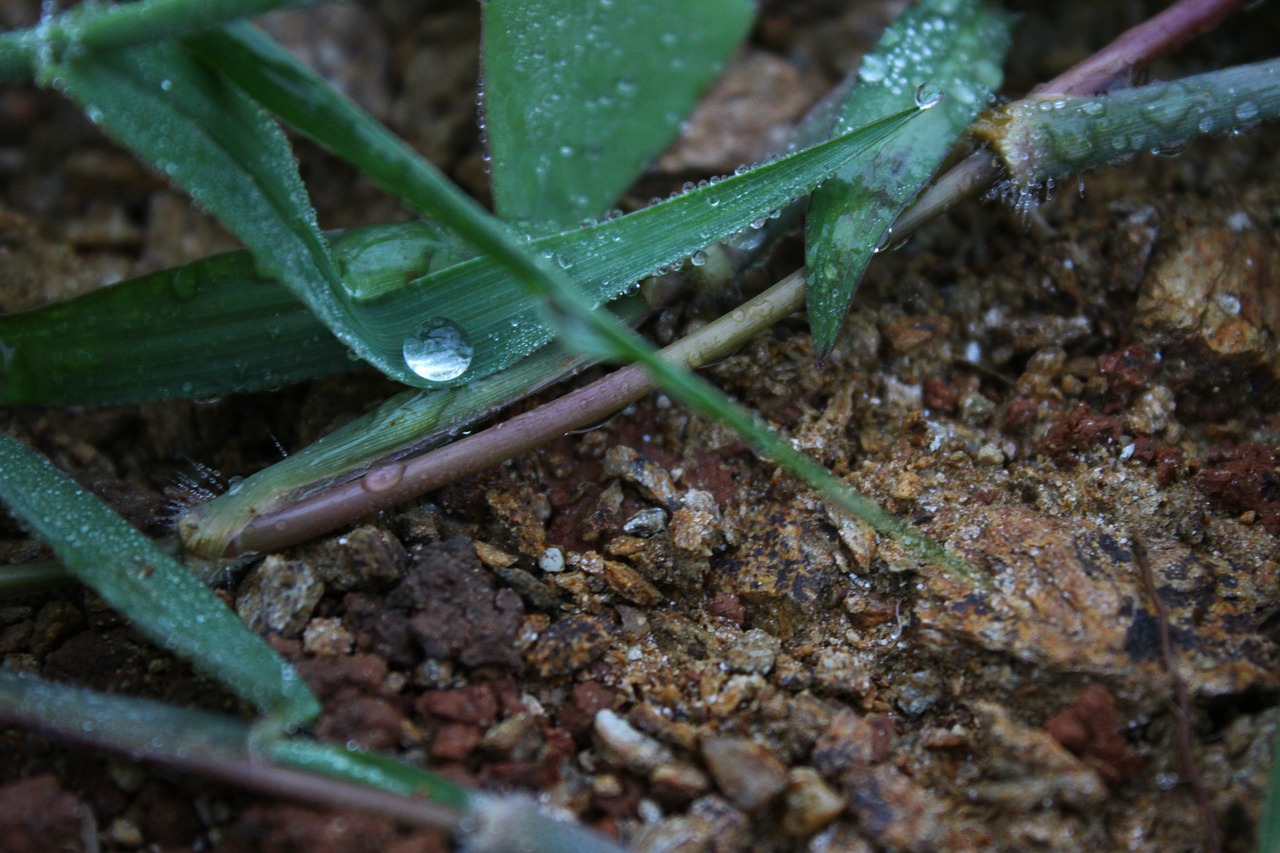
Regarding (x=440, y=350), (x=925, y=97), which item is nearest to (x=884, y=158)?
(x=925, y=97)

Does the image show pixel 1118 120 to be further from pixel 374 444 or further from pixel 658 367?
pixel 374 444

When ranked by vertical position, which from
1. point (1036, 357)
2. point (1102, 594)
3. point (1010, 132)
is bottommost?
point (1102, 594)

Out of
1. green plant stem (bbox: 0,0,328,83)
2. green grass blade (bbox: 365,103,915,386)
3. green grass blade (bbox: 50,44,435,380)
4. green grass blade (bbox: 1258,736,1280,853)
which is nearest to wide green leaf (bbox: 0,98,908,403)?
green grass blade (bbox: 365,103,915,386)

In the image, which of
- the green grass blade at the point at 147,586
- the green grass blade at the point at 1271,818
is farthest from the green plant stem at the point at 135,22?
the green grass blade at the point at 1271,818

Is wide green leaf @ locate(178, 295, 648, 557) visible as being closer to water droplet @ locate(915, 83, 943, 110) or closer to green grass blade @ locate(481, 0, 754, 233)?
green grass blade @ locate(481, 0, 754, 233)

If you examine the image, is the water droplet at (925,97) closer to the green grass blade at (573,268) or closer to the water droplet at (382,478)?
the green grass blade at (573,268)

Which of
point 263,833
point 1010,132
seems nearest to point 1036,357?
point 1010,132

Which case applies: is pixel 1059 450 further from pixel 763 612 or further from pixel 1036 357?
pixel 763 612

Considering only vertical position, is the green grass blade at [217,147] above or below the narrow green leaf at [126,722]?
above
